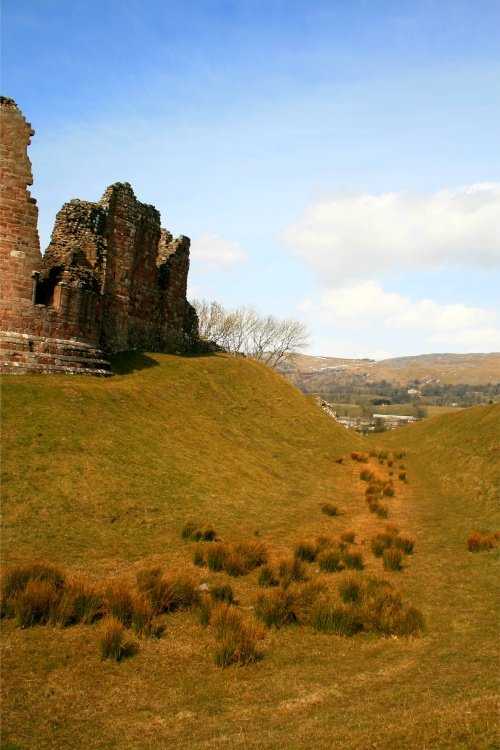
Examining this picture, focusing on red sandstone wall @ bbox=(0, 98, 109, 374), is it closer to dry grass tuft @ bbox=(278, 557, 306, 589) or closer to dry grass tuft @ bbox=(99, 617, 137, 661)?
dry grass tuft @ bbox=(278, 557, 306, 589)

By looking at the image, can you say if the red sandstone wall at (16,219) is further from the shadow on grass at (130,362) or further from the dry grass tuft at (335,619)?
the dry grass tuft at (335,619)

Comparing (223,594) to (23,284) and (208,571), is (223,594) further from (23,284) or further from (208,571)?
(23,284)

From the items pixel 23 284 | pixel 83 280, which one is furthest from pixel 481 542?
pixel 83 280

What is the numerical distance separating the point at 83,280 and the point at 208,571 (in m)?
16.5

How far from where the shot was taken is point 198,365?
102 feet

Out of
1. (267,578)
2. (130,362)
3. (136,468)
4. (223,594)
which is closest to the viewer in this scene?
(223,594)

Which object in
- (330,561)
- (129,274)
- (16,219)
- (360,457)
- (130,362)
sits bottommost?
(360,457)

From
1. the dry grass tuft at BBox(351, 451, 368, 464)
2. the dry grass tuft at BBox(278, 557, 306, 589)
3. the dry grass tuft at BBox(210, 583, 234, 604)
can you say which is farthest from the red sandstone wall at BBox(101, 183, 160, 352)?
the dry grass tuft at BBox(210, 583, 234, 604)

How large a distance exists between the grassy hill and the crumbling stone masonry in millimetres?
1723

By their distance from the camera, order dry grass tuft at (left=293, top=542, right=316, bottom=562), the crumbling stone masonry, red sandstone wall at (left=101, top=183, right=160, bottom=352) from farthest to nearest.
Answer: red sandstone wall at (left=101, top=183, right=160, bottom=352)
the crumbling stone masonry
dry grass tuft at (left=293, top=542, right=316, bottom=562)

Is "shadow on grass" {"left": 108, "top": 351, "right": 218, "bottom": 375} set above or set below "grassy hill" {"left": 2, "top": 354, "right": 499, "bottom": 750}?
above

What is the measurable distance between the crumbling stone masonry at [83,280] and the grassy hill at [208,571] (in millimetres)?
1723

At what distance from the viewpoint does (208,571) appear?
34.9 ft

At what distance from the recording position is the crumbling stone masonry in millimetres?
19609
